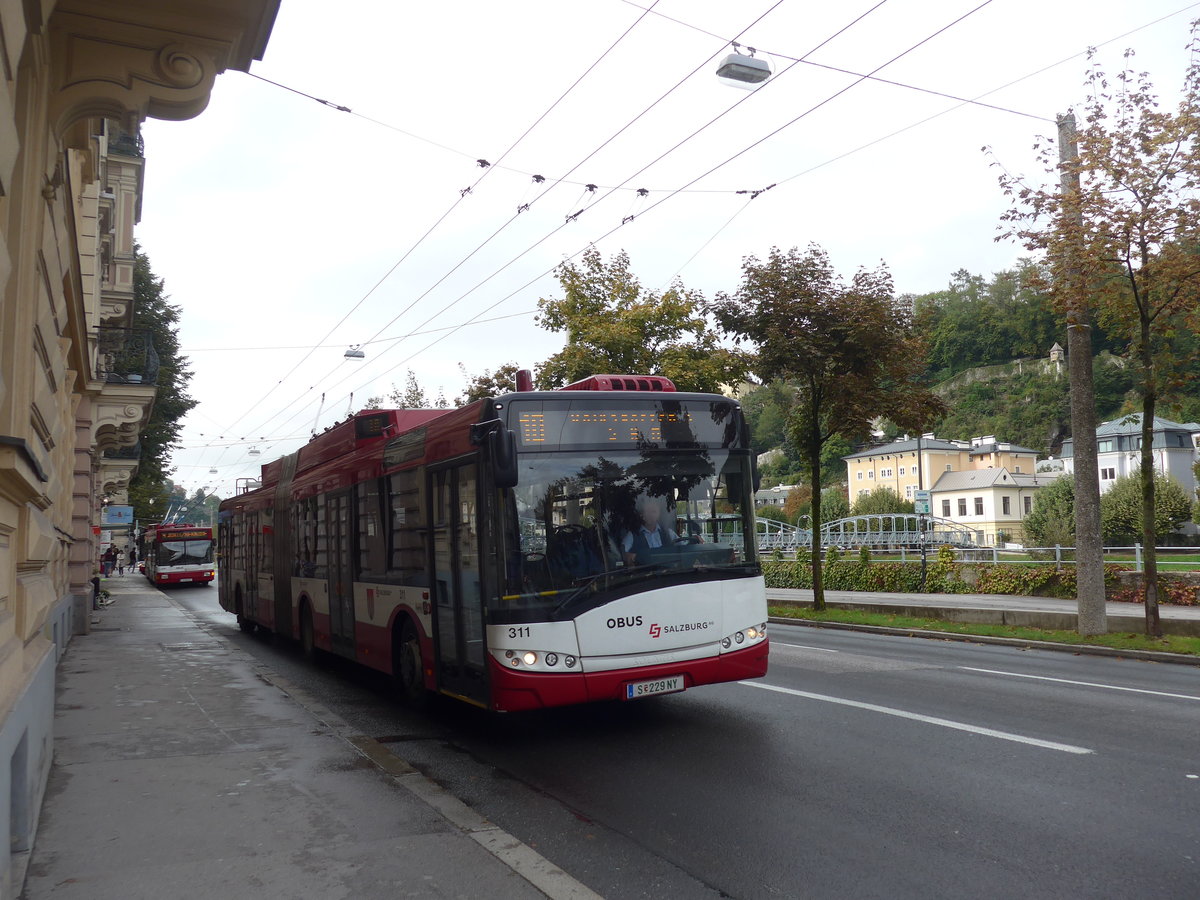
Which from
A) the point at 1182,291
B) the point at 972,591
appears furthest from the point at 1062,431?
the point at 1182,291

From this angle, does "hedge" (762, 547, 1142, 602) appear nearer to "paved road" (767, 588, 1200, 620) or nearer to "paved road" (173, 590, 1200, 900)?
"paved road" (767, 588, 1200, 620)

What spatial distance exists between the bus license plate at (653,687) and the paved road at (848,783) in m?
0.43

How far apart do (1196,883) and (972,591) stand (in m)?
23.4

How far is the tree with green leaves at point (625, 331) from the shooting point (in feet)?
83.3

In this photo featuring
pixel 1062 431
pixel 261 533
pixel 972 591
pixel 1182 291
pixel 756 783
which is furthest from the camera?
pixel 1062 431

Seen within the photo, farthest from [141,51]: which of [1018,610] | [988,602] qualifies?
[988,602]

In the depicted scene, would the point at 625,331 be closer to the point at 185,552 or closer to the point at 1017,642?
the point at 1017,642

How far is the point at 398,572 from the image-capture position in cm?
991

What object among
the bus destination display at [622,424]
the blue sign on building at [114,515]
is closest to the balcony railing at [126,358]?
the bus destination display at [622,424]

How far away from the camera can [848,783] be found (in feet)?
21.6

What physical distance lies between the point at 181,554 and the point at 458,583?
4548cm

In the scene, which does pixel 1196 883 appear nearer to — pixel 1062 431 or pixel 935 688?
pixel 935 688

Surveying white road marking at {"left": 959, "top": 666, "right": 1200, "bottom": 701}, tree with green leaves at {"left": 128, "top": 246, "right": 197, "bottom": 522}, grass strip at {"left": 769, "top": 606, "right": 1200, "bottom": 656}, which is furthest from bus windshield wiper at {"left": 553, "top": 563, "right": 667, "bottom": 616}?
tree with green leaves at {"left": 128, "top": 246, "right": 197, "bottom": 522}

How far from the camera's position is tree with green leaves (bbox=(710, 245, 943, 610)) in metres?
20.5
